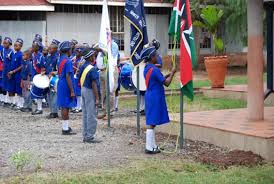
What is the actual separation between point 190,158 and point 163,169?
0.97m

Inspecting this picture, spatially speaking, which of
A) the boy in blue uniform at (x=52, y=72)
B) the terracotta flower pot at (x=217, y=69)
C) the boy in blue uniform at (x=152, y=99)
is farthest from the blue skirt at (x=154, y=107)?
the terracotta flower pot at (x=217, y=69)

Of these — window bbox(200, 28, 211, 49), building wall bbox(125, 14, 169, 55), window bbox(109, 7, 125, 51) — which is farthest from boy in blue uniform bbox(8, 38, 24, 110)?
window bbox(200, 28, 211, 49)

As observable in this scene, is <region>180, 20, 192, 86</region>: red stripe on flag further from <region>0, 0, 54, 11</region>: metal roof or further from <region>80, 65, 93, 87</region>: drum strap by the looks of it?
<region>0, 0, 54, 11</region>: metal roof

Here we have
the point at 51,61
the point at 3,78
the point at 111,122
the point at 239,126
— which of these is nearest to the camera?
the point at 239,126

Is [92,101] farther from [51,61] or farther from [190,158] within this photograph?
[51,61]

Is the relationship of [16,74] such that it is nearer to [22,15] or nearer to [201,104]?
[201,104]

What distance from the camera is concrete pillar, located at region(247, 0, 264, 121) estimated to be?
10672mm

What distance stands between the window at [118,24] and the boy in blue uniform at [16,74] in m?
12.9

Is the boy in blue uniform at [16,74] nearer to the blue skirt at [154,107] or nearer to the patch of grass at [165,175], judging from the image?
the blue skirt at [154,107]

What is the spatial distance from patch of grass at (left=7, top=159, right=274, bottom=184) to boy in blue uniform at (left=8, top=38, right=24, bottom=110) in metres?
7.98

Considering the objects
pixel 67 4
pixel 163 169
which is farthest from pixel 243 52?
pixel 163 169

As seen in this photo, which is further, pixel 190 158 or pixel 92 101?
pixel 92 101

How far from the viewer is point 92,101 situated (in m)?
10.3

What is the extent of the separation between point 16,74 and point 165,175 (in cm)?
898
